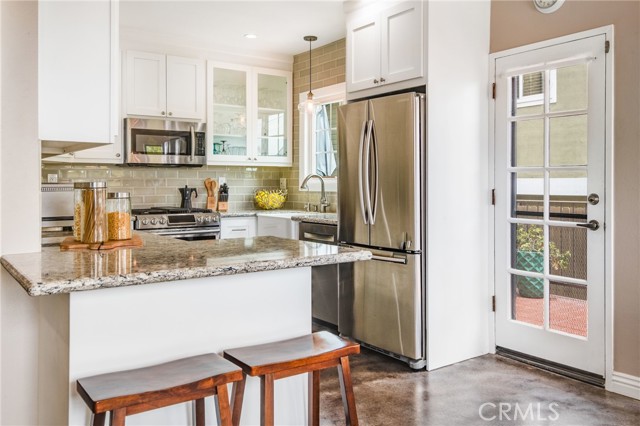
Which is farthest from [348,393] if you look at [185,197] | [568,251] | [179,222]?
[185,197]

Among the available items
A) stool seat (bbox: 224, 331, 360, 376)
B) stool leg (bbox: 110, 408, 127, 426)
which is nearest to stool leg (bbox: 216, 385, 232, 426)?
stool seat (bbox: 224, 331, 360, 376)

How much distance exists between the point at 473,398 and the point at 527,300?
0.93m

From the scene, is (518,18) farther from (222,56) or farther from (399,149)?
(222,56)

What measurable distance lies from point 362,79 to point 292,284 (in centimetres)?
220

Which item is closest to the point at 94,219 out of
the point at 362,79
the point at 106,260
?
the point at 106,260

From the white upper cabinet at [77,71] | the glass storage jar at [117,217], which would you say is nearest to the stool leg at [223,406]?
the glass storage jar at [117,217]

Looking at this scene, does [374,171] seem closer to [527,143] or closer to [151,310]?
[527,143]

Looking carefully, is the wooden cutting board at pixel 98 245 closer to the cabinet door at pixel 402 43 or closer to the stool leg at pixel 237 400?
the stool leg at pixel 237 400

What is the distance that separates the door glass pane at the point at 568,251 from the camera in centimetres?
311

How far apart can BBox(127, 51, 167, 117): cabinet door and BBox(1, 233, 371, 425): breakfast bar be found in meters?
2.91

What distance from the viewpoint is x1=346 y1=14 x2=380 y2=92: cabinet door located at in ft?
11.8

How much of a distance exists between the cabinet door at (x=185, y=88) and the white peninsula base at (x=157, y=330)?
325 centimetres

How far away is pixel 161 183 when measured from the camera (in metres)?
5.09

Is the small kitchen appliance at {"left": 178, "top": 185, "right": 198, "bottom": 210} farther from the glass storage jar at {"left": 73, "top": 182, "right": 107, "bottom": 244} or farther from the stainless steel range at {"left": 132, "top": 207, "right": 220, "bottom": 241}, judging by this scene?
the glass storage jar at {"left": 73, "top": 182, "right": 107, "bottom": 244}
